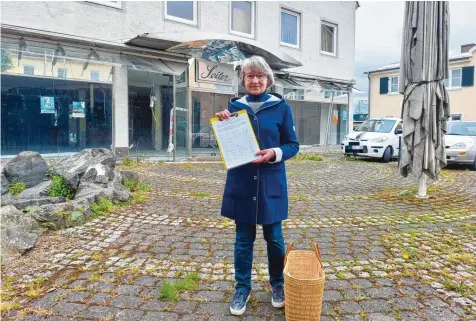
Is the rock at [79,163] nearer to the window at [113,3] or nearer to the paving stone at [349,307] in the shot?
the paving stone at [349,307]

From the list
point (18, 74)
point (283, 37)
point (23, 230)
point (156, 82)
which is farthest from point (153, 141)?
point (23, 230)

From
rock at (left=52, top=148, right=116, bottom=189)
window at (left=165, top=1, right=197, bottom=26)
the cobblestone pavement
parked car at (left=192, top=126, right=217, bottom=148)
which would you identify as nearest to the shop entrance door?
parked car at (left=192, top=126, right=217, bottom=148)

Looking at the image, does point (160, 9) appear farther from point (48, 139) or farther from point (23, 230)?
point (23, 230)

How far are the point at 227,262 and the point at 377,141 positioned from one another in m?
11.8

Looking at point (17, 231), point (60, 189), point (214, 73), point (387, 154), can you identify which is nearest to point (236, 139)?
point (17, 231)

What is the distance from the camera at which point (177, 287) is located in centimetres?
312

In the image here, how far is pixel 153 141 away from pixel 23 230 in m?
9.57

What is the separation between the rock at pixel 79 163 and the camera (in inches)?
239

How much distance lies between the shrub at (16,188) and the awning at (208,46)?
6.26m

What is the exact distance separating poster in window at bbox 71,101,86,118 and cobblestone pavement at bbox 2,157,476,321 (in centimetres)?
639

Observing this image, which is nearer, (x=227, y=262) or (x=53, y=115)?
(x=227, y=262)

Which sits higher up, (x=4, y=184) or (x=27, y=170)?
(x=27, y=170)

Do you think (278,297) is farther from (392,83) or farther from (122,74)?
(392,83)

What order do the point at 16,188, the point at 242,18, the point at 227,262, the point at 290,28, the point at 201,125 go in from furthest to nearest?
the point at 290,28, the point at 242,18, the point at 201,125, the point at 16,188, the point at 227,262
